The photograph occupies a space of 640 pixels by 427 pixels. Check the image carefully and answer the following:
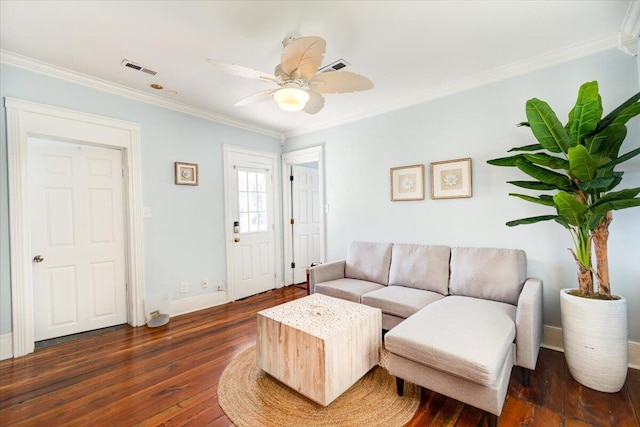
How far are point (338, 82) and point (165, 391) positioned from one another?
2.50 meters

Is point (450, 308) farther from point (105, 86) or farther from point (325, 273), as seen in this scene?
point (105, 86)

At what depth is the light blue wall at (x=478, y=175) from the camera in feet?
7.33

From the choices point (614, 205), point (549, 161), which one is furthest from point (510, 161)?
point (614, 205)

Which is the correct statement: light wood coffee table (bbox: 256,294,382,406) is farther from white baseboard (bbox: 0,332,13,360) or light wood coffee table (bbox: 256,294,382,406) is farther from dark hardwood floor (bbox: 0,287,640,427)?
white baseboard (bbox: 0,332,13,360)

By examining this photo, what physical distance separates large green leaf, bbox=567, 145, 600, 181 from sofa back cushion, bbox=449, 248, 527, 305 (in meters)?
0.90

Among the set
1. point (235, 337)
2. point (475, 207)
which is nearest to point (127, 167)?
point (235, 337)

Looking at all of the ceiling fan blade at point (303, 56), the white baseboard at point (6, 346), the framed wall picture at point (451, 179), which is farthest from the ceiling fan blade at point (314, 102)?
the white baseboard at point (6, 346)

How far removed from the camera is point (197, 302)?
3.64m

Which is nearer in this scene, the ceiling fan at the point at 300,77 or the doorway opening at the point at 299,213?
the ceiling fan at the point at 300,77

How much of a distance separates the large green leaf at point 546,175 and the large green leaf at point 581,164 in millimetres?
146

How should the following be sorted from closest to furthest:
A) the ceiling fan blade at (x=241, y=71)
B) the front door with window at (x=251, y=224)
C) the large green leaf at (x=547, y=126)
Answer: the ceiling fan blade at (x=241, y=71) < the large green leaf at (x=547, y=126) < the front door with window at (x=251, y=224)

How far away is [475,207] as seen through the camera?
2.89 metres

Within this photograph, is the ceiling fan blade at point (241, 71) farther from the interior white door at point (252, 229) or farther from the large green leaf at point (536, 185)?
the interior white door at point (252, 229)

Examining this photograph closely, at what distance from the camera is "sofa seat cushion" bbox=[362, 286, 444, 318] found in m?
2.49
